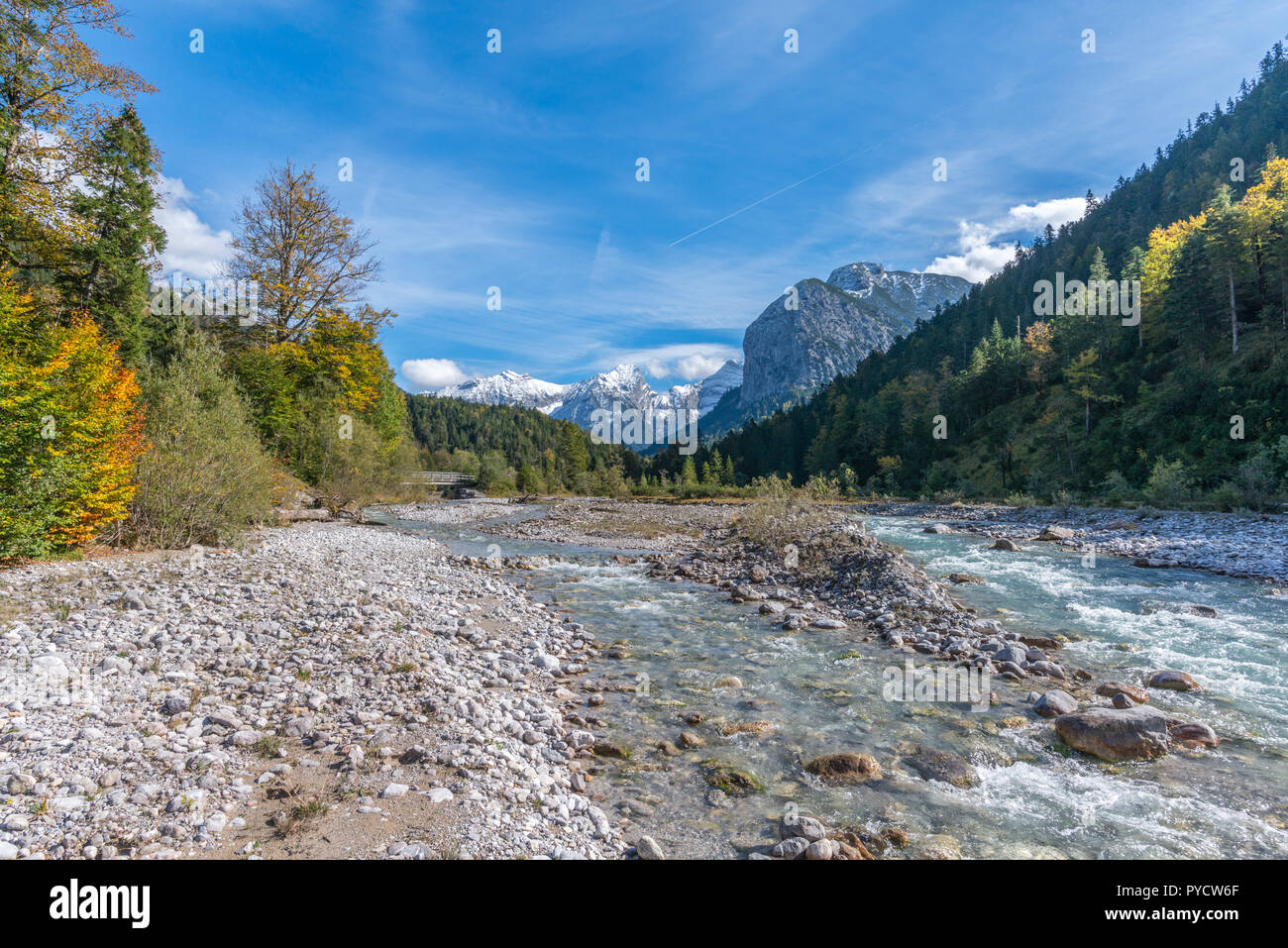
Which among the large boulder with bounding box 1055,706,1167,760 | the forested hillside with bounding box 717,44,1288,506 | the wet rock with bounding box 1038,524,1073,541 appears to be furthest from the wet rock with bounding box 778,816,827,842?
the forested hillside with bounding box 717,44,1288,506

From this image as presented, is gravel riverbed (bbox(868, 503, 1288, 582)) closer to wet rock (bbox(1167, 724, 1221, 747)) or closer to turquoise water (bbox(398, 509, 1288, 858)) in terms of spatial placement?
turquoise water (bbox(398, 509, 1288, 858))

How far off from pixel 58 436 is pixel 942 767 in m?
15.6

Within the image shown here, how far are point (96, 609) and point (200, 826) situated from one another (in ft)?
20.8

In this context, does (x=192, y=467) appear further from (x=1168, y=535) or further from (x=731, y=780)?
(x=1168, y=535)

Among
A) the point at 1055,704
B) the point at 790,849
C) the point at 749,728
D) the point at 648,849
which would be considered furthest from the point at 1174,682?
the point at 648,849

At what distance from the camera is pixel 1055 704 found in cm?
725

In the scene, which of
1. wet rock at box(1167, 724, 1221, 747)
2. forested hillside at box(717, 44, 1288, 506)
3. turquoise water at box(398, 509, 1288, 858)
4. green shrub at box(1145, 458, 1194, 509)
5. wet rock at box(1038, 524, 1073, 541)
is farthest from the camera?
forested hillside at box(717, 44, 1288, 506)

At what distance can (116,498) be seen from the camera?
11891 mm

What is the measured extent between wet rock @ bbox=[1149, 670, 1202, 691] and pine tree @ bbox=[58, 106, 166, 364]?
95.4 ft

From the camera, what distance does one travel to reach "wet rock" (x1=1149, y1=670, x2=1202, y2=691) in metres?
8.15

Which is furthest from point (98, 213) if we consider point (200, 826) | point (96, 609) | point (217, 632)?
point (200, 826)

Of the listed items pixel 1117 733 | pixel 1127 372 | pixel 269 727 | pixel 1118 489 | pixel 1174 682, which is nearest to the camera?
pixel 269 727

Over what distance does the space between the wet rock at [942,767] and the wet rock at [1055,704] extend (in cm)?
207
